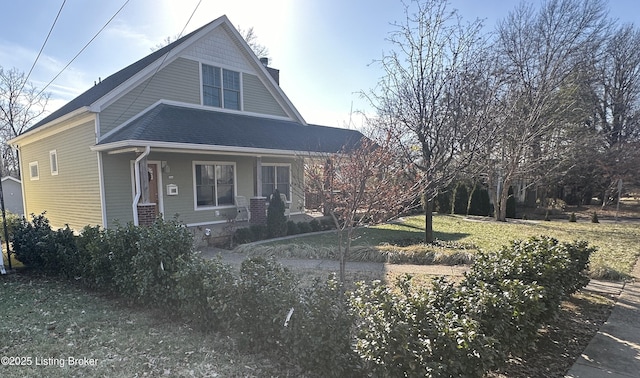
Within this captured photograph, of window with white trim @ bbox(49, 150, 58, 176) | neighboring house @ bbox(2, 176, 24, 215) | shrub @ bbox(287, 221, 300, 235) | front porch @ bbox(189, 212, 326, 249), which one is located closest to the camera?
front porch @ bbox(189, 212, 326, 249)

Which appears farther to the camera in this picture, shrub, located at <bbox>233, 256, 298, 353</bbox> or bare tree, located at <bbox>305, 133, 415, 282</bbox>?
bare tree, located at <bbox>305, 133, 415, 282</bbox>

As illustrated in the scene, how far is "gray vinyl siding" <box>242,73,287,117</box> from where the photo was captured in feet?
42.6

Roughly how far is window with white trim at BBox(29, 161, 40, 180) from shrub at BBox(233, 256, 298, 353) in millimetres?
15335

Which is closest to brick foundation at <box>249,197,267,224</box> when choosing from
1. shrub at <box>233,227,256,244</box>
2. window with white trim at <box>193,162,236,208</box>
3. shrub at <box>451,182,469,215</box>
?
window with white trim at <box>193,162,236,208</box>

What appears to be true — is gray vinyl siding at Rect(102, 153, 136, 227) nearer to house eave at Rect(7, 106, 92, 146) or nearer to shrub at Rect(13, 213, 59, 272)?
house eave at Rect(7, 106, 92, 146)

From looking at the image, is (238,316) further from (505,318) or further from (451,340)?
(505,318)

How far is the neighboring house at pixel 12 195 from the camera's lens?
17.5 m

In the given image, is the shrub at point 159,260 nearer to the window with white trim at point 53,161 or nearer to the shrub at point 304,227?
the shrub at point 304,227

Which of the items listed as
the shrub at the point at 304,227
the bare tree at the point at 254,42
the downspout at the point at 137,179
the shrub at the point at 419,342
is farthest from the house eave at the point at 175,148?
the bare tree at the point at 254,42

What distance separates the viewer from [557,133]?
1761 centimetres

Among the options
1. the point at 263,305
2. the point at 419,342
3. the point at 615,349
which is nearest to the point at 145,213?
the point at 263,305

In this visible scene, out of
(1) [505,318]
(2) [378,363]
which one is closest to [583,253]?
(1) [505,318]

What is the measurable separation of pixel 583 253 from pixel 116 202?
11.1 metres

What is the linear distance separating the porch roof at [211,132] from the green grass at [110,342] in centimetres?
477
